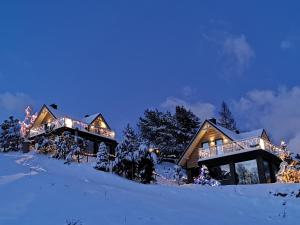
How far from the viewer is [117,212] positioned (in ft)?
34.1

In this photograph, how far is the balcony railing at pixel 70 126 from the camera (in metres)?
41.9

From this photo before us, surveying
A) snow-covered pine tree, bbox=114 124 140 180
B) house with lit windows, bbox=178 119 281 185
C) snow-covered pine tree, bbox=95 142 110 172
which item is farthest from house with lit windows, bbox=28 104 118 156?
snow-covered pine tree, bbox=114 124 140 180

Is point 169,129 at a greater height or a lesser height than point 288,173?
greater

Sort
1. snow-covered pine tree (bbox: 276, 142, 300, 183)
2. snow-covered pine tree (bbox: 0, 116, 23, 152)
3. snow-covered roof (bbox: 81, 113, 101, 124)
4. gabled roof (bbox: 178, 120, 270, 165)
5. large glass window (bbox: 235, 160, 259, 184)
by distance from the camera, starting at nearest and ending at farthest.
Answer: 1. snow-covered pine tree (bbox: 276, 142, 300, 183)
2. large glass window (bbox: 235, 160, 259, 184)
3. gabled roof (bbox: 178, 120, 270, 165)
4. snow-covered pine tree (bbox: 0, 116, 23, 152)
5. snow-covered roof (bbox: 81, 113, 101, 124)

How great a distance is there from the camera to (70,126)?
41969mm

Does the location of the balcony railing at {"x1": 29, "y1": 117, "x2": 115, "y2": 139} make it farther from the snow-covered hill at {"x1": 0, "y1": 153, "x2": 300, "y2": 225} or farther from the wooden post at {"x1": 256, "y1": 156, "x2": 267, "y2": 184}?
the snow-covered hill at {"x1": 0, "y1": 153, "x2": 300, "y2": 225}

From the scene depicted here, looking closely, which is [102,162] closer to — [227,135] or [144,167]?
[144,167]

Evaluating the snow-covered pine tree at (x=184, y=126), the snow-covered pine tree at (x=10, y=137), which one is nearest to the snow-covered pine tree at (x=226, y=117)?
the snow-covered pine tree at (x=184, y=126)

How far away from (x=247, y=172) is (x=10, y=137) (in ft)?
82.2

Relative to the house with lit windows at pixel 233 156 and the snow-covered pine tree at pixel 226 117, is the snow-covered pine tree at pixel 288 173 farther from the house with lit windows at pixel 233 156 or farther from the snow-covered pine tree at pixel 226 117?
the snow-covered pine tree at pixel 226 117

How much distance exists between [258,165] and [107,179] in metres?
17.8

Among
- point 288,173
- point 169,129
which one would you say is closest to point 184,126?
point 169,129

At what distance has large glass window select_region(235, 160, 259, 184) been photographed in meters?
34.1

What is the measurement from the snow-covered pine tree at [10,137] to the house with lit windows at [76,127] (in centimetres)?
181
